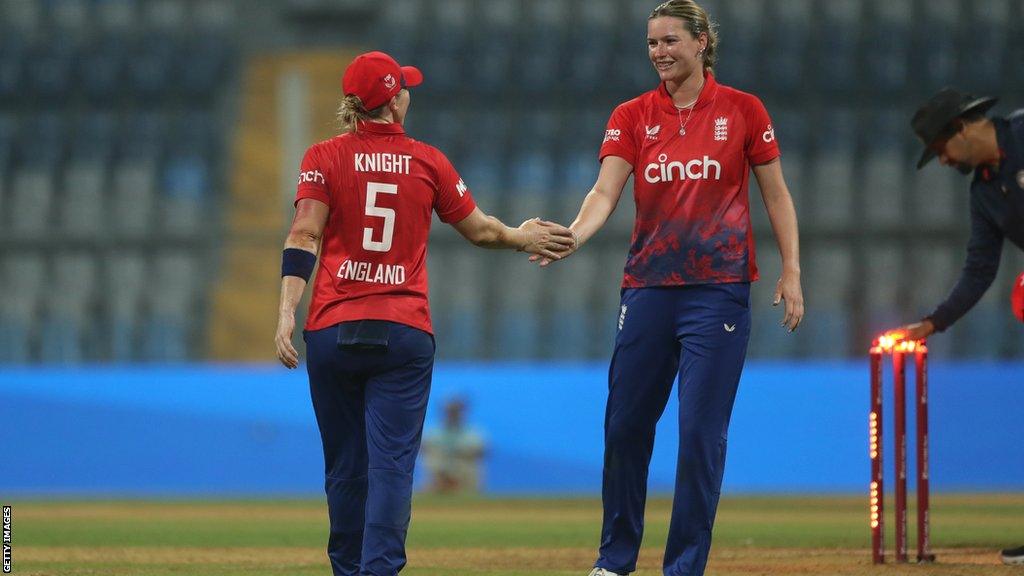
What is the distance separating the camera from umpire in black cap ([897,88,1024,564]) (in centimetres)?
612

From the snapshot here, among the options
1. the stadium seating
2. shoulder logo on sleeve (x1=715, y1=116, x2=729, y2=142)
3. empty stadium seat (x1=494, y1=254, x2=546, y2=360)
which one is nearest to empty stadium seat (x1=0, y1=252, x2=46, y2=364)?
the stadium seating

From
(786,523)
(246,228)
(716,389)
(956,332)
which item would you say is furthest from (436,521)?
(246,228)

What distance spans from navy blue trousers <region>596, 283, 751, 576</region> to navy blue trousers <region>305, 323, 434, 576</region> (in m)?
0.73

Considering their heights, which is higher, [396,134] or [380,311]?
[396,134]

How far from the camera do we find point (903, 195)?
17.5 metres

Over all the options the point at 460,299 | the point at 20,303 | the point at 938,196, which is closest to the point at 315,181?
the point at 460,299

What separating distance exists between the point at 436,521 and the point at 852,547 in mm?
3618

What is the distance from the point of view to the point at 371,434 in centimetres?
499

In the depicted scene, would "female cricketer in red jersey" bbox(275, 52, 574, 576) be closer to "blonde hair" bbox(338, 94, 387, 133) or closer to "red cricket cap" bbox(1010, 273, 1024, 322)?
"blonde hair" bbox(338, 94, 387, 133)

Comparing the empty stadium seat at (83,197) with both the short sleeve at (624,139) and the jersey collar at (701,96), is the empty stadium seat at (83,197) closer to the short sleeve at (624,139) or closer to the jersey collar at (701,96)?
the short sleeve at (624,139)

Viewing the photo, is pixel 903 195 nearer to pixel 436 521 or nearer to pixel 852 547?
pixel 436 521

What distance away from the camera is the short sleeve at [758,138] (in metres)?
5.39

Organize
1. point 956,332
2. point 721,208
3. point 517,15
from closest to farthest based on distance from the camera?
point 721,208, point 956,332, point 517,15

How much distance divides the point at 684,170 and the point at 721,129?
20 cm
